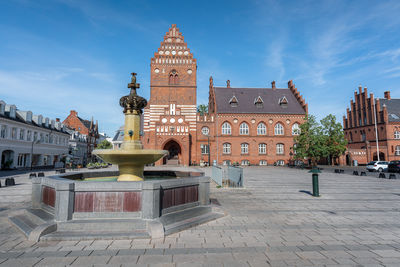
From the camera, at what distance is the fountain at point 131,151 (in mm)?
6715

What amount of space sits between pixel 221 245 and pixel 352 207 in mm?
6908

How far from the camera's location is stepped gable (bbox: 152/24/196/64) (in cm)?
3791

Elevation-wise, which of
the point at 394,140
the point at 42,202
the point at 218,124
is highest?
the point at 218,124

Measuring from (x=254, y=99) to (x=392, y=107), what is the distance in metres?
29.5

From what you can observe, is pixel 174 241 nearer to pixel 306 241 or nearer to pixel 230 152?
pixel 306 241

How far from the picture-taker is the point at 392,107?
1754 inches

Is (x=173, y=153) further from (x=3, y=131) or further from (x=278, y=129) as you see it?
(x=3, y=131)

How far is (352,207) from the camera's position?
8.53m

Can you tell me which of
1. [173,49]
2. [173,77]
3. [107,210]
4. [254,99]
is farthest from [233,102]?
[107,210]

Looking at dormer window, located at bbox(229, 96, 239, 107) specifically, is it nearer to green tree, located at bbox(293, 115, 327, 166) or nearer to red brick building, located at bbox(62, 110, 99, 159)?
green tree, located at bbox(293, 115, 327, 166)

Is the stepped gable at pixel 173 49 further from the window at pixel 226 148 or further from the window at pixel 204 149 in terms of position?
the window at pixel 226 148

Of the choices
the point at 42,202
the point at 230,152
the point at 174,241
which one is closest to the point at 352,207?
the point at 174,241

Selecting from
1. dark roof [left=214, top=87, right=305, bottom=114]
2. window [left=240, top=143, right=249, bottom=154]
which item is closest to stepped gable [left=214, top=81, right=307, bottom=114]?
dark roof [left=214, top=87, right=305, bottom=114]

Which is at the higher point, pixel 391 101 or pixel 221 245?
pixel 391 101
